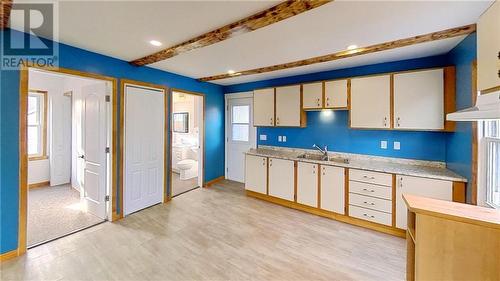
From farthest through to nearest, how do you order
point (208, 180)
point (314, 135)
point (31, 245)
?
point (208, 180), point (314, 135), point (31, 245)

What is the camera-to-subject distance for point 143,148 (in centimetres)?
365

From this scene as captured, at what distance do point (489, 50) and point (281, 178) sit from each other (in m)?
3.01

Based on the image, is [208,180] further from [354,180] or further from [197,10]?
[197,10]

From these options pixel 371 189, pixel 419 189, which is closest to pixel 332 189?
pixel 371 189

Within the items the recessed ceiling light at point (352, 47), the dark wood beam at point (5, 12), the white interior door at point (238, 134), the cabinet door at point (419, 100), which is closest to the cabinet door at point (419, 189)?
the cabinet door at point (419, 100)

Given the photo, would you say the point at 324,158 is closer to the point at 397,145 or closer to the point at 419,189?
the point at 397,145

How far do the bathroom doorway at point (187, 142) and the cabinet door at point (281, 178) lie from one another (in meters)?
1.78

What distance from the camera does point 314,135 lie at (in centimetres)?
409

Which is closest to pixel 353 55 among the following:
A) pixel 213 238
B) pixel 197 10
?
pixel 197 10

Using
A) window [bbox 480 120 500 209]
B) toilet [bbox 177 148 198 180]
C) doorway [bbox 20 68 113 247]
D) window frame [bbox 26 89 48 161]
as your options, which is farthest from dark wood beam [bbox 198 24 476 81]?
window frame [bbox 26 89 48 161]

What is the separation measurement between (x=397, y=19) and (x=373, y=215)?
246 centimetres

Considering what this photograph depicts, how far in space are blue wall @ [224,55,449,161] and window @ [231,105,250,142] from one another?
52 centimetres

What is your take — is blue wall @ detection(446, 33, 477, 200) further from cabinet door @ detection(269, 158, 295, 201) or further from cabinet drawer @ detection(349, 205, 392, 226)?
cabinet door @ detection(269, 158, 295, 201)

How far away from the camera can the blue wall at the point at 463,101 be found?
2.22 meters
